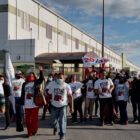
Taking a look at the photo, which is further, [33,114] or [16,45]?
[16,45]

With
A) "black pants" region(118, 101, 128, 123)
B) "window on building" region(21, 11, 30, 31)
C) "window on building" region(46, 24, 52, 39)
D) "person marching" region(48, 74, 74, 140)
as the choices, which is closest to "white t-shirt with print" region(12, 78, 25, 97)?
"person marching" region(48, 74, 74, 140)

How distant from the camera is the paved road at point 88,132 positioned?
6.47 meters

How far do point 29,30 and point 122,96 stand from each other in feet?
83.5

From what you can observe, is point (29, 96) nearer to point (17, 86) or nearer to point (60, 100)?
point (60, 100)

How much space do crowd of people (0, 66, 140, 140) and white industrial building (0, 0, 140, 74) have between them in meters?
19.6

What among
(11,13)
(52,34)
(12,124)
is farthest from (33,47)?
(12,124)

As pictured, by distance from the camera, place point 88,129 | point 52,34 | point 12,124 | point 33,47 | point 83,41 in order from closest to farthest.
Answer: point 88,129, point 12,124, point 33,47, point 52,34, point 83,41

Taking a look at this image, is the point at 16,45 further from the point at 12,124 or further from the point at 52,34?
the point at 12,124

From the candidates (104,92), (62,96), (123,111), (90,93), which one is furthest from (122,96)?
(62,96)

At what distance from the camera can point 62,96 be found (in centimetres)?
627

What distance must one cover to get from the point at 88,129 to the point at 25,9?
26264 millimetres

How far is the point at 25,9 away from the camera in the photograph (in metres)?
30.9

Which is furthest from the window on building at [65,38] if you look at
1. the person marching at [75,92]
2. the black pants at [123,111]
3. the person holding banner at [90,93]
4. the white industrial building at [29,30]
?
the black pants at [123,111]

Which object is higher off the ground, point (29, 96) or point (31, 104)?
point (29, 96)
